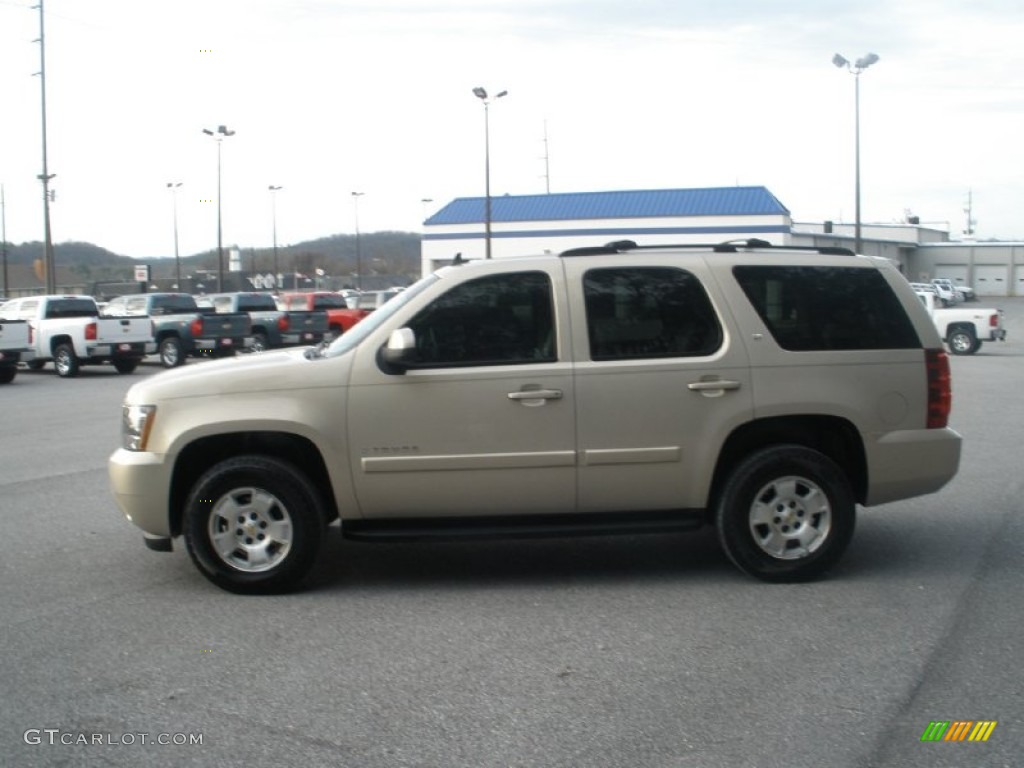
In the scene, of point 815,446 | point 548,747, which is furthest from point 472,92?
point 548,747

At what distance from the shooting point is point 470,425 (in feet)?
22.2

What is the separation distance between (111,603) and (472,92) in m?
40.0

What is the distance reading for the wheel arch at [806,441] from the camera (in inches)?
279

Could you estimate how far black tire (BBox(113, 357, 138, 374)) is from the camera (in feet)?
88.6

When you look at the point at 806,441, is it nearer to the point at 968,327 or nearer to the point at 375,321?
the point at 375,321

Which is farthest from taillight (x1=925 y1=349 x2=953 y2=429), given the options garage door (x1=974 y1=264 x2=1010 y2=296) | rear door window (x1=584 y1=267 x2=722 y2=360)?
garage door (x1=974 y1=264 x2=1010 y2=296)

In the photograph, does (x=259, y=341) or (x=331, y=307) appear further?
(x=331, y=307)

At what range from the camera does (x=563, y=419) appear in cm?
681

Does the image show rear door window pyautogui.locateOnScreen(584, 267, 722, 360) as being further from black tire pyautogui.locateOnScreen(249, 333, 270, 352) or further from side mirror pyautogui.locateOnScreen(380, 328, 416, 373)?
black tire pyautogui.locateOnScreen(249, 333, 270, 352)

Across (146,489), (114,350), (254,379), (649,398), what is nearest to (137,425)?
(146,489)

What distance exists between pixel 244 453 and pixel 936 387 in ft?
13.7

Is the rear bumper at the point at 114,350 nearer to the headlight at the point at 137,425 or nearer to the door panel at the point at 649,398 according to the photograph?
the headlight at the point at 137,425

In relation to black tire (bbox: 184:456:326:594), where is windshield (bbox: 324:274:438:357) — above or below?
above

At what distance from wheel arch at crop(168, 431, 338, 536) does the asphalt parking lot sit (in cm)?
51
